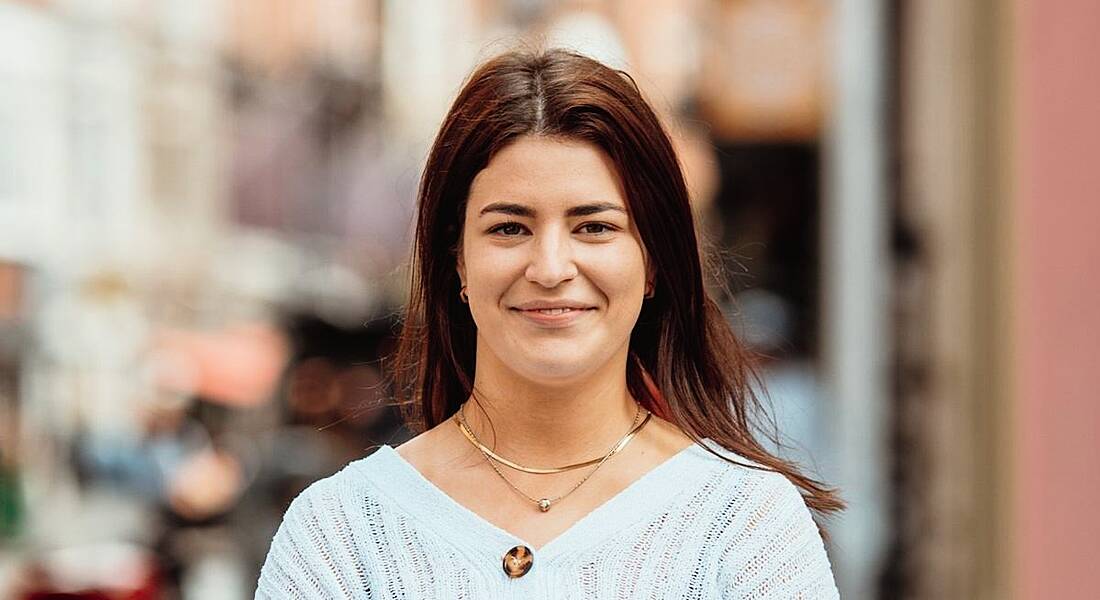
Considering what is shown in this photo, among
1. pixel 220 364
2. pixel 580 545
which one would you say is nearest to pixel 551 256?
pixel 580 545

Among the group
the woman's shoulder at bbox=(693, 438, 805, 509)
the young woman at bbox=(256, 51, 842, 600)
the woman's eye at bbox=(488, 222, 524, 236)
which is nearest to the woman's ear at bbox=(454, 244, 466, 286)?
the young woman at bbox=(256, 51, 842, 600)

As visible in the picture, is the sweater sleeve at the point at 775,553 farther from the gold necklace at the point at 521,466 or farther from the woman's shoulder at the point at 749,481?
the gold necklace at the point at 521,466

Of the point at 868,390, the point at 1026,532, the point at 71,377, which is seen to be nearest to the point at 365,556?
the point at 1026,532

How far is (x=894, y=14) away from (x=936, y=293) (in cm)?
152

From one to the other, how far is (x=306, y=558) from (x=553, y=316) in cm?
45

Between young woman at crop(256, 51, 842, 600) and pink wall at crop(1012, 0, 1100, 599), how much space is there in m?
2.72

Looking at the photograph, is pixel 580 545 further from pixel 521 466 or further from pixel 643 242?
pixel 643 242

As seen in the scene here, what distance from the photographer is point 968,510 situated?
657cm

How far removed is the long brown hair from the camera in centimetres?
216

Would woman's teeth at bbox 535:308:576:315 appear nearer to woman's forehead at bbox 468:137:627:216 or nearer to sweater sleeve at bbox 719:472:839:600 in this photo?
woman's forehead at bbox 468:137:627:216

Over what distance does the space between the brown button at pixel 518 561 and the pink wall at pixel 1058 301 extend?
9.55 ft

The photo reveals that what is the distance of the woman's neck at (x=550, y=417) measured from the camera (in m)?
2.27

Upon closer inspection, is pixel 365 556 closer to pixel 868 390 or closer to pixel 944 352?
pixel 944 352

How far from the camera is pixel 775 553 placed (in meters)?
2.21
